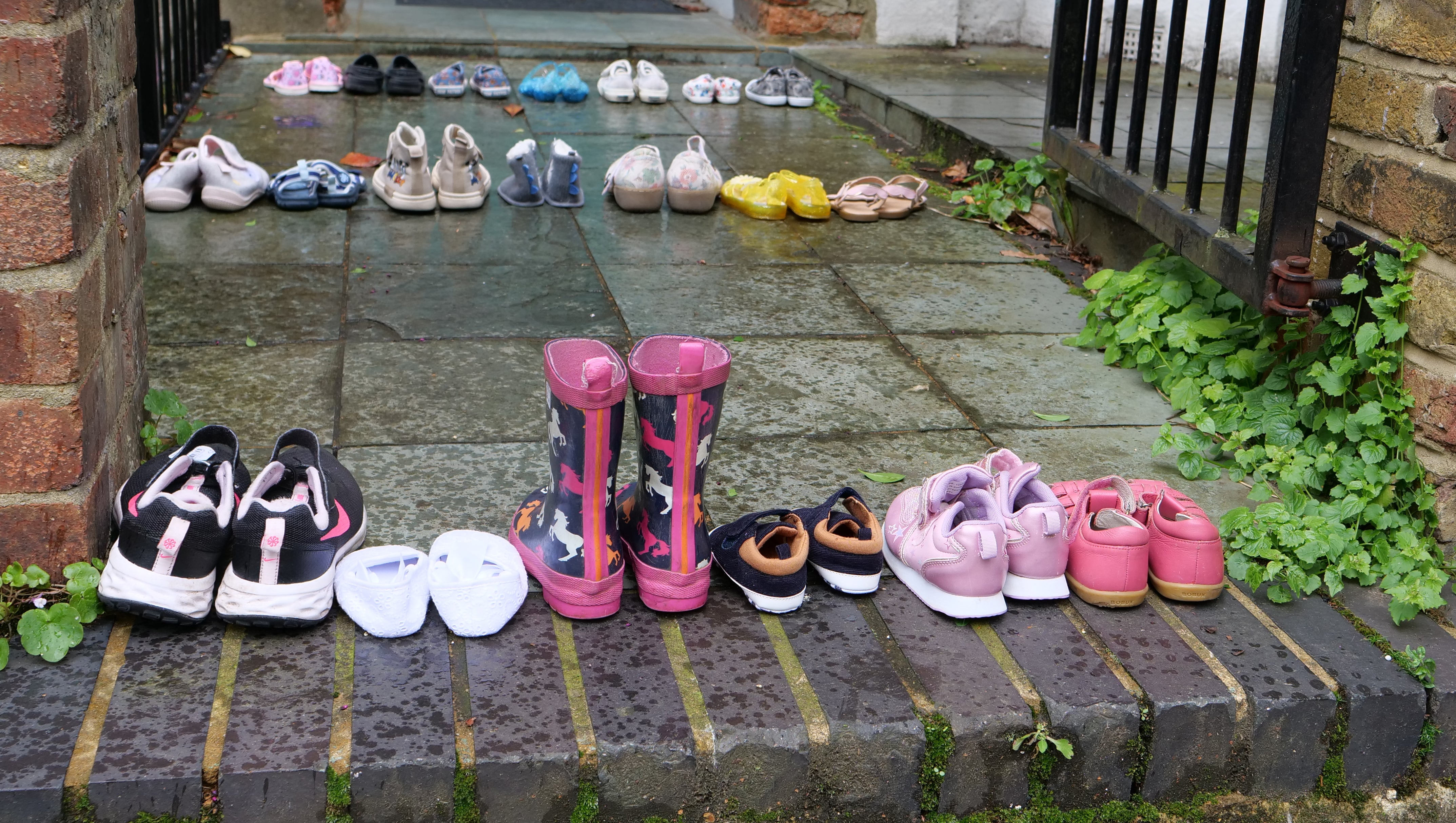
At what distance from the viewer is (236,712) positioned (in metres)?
1.65

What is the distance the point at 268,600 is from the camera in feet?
5.86

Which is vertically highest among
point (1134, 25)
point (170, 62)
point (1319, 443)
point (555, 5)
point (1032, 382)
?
point (1134, 25)

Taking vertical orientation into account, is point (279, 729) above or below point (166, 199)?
below

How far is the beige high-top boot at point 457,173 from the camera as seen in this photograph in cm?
413

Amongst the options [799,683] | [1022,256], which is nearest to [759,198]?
[1022,256]

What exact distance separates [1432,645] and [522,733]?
1.42 meters

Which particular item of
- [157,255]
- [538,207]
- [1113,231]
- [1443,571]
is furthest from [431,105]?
[1443,571]

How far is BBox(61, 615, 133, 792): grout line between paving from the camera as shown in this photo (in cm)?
152

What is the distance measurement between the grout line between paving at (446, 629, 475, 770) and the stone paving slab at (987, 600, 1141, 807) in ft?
2.65

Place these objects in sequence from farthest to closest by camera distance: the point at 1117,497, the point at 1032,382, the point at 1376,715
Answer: the point at 1032,382 < the point at 1117,497 < the point at 1376,715

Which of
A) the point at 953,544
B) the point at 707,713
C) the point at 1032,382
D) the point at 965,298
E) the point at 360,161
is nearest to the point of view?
the point at 707,713

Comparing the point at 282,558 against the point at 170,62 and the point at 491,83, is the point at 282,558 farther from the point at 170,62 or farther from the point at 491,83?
the point at 491,83

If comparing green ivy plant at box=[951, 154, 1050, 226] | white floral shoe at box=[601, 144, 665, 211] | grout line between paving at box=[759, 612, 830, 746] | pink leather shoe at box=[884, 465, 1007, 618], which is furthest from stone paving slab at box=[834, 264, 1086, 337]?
grout line between paving at box=[759, 612, 830, 746]

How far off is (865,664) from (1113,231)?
7.66 ft
